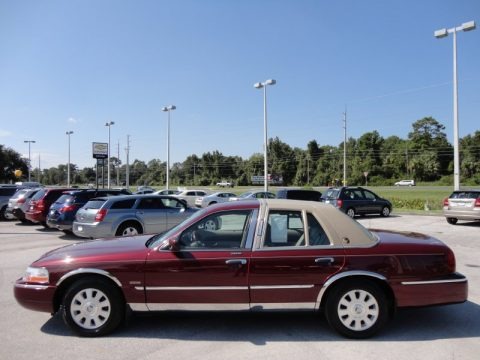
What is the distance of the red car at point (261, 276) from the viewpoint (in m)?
4.97

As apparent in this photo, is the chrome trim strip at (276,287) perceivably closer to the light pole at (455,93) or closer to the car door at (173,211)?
the car door at (173,211)

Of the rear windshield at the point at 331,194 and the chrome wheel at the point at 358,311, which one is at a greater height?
the rear windshield at the point at 331,194

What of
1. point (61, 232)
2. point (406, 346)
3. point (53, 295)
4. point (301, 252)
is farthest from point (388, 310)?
point (61, 232)

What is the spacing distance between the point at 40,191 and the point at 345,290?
620 inches

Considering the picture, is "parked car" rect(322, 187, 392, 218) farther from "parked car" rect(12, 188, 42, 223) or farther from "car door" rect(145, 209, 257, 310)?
"car door" rect(145, 209, 257, 310)

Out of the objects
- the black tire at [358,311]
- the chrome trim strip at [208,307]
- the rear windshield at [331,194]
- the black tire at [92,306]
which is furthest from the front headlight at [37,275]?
the rear windshield at [331,194]

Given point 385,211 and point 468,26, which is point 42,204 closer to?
point 385,211

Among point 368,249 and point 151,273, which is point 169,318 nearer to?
point 151,273

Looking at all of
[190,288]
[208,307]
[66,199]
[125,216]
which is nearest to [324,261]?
[208,307]

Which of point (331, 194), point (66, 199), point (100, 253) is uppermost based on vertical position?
point (66, 199)

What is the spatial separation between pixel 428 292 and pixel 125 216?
31.2ft

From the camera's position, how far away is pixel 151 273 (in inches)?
197

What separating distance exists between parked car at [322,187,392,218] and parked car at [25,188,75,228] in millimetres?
12535

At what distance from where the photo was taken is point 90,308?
5.07 m
